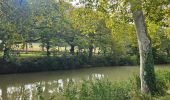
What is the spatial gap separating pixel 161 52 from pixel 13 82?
1183 inches

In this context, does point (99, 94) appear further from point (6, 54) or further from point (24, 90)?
point (6, 54)

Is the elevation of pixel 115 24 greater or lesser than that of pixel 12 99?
greater

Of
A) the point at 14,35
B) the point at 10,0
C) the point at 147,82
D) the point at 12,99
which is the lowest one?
the point at 12,99

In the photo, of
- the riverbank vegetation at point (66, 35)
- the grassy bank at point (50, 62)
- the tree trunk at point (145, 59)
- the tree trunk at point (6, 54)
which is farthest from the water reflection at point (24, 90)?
the grassy bank at point (50, 62)

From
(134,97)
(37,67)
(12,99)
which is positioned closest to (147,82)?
(134,97)

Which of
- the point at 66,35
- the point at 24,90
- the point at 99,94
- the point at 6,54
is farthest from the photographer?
the point at 66,35

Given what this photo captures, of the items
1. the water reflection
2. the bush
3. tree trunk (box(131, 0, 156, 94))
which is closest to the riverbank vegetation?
tree trunk (box(131, 0, 156, 94))

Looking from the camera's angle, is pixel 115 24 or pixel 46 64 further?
pixel 46 64

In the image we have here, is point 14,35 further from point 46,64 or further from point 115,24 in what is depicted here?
point 46,64

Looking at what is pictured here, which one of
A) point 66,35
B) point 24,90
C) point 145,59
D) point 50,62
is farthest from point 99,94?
point 66,35

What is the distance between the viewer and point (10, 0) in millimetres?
10336

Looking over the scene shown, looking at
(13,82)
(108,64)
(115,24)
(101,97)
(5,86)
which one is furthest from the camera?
(108,64)

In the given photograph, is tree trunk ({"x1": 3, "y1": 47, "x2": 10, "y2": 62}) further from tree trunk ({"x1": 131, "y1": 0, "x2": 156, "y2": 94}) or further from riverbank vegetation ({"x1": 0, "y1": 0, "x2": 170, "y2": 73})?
tree trunk ({"x1": 131, "y1": 0, "x2": 156, "y2": 94})

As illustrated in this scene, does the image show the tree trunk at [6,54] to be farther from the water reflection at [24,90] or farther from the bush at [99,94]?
the bush at [99,94]
